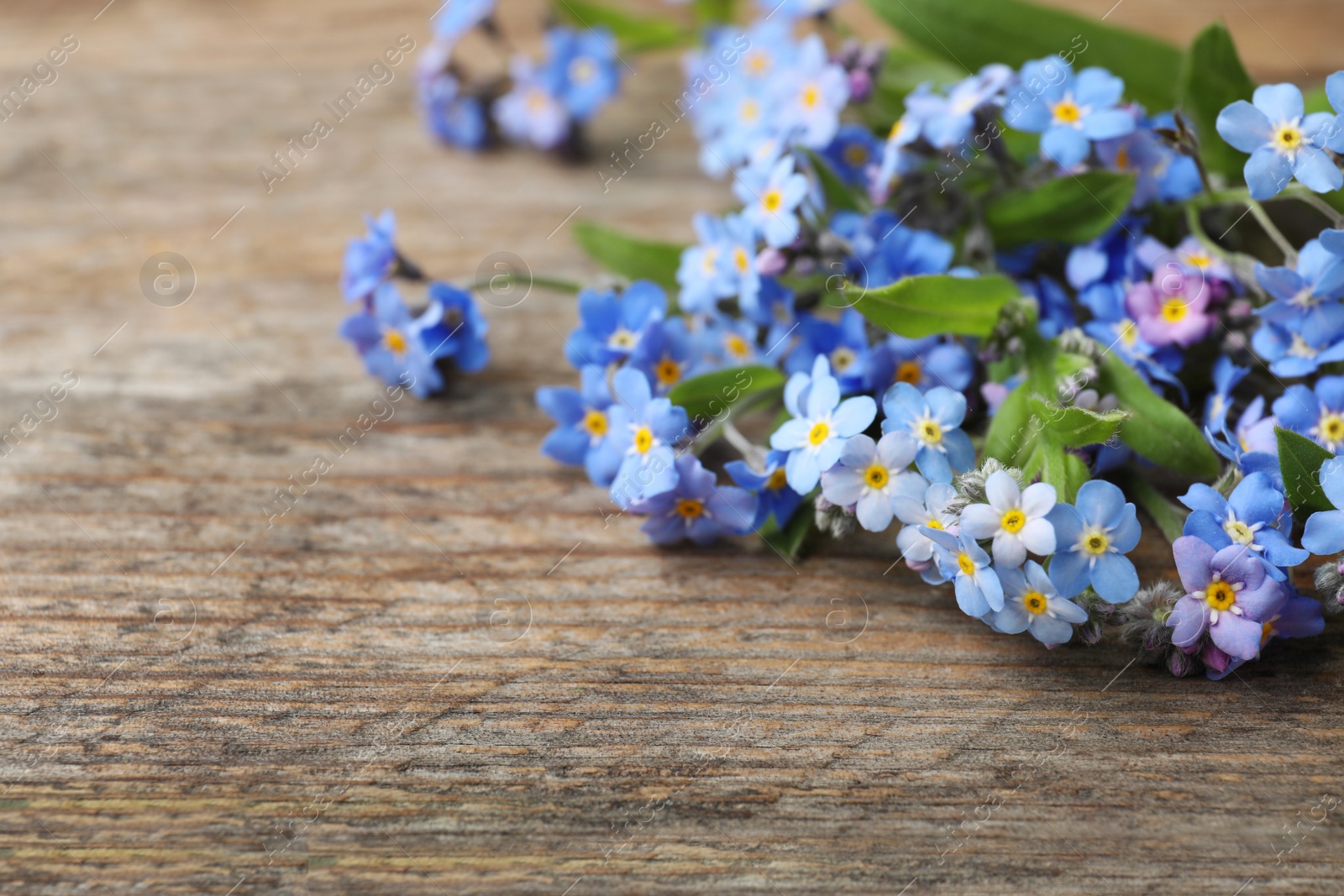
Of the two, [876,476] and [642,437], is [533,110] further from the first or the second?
[876,476]

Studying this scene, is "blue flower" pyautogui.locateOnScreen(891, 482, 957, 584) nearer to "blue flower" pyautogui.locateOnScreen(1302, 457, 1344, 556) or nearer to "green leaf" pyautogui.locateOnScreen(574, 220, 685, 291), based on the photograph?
"blue flower" pyautogui.locateOnScreen(1302, 457, 1344, 556)

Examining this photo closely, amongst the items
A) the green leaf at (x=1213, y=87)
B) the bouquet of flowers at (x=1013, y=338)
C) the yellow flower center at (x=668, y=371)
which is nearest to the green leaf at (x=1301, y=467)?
the bouquet of flowers at (x=1013, y=338)

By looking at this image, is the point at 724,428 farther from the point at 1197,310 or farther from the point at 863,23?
the point at 863,23

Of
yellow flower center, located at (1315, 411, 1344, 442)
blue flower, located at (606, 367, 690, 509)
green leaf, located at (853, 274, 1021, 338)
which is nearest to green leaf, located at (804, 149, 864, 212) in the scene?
green leaf, located at (853, 274, 1021, 338)

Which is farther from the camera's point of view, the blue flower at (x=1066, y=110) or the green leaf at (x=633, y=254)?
the green leaf at (x=633, y=254)

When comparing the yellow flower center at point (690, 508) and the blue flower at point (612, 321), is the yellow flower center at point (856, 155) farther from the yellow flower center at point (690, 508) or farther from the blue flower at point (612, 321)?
the yellow flower center at point (690, 508)

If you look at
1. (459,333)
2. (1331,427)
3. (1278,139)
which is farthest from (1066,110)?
(459,333)
